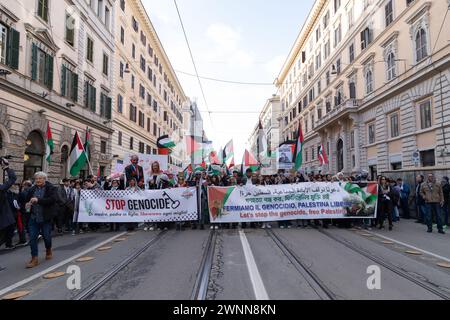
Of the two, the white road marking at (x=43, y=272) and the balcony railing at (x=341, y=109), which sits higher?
the balcony railing at (x=341, y=109)

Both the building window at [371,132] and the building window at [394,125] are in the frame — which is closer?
the building window at [394,125]

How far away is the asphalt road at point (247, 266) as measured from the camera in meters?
4.36

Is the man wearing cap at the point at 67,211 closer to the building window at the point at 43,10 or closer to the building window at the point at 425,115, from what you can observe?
the building window at the point at 43,10

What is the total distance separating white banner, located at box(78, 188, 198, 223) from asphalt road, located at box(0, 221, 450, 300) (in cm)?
109

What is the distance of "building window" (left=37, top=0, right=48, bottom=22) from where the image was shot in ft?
56.2

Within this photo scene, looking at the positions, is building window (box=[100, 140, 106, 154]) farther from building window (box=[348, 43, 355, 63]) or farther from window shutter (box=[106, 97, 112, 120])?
building window (box=[348, 43, 355, 63])

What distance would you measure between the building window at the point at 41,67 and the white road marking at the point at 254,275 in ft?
50.7

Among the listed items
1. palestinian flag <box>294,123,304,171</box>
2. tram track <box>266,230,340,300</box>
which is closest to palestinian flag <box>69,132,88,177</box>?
tram track <box>266,230,340,300</box>

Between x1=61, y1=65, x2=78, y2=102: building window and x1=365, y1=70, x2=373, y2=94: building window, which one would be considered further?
x1=365, y1=70, x2=373, y2=94: building window

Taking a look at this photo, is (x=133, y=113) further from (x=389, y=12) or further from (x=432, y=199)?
(x=432, y=199)

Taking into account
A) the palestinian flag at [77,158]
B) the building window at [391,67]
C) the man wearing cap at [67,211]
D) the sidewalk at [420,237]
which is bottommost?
the sidewalk at [420,237]

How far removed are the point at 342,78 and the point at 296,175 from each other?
88.4 feet

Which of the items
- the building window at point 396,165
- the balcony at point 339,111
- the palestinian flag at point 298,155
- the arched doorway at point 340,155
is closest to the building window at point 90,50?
the palestinian flag at point 298,155
